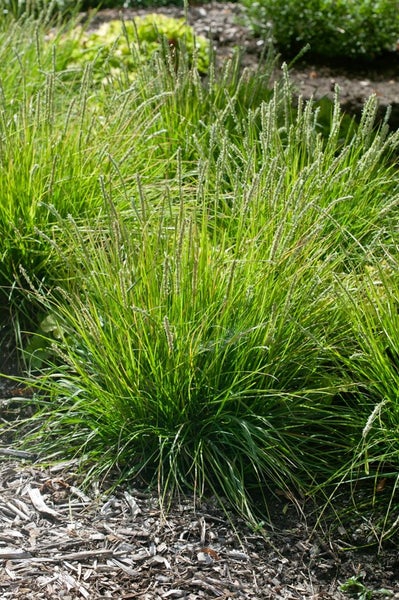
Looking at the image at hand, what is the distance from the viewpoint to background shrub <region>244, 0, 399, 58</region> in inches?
272

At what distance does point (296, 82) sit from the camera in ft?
22.0

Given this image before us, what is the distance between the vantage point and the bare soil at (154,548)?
304 cm

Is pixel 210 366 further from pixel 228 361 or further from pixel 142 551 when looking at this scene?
pixel 142 551

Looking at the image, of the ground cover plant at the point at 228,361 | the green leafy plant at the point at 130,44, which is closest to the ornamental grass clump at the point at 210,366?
the ground cover plant at the point at 228,361

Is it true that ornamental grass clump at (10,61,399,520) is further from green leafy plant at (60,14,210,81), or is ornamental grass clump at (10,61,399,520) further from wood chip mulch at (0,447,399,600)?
green leafy plant at (60,14,210,81)

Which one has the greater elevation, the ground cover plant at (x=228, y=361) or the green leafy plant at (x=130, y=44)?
the green leafy plant at (x=130, y=44)

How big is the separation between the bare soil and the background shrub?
172 inches

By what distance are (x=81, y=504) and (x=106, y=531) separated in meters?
0.18

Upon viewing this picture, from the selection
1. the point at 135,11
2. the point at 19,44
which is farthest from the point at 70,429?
the point at 135,11

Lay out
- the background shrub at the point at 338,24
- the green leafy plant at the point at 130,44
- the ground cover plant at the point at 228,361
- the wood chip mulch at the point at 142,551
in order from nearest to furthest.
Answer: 1. the wood chip mulch at the point at 142,551
2. the ground cover plant at the point at 228,361
3. the green leafy plant at the point at 130,44
4. the background shrub at the point at 338,24

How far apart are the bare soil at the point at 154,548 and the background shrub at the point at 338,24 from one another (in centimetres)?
437

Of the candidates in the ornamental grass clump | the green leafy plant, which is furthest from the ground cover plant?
the green leafy plant

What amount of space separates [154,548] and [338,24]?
4.90 metres

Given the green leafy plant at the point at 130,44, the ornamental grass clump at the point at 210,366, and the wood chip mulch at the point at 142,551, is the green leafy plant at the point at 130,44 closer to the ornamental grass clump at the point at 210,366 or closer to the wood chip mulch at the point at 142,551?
the ornamental grass clump at the point at 210,366
